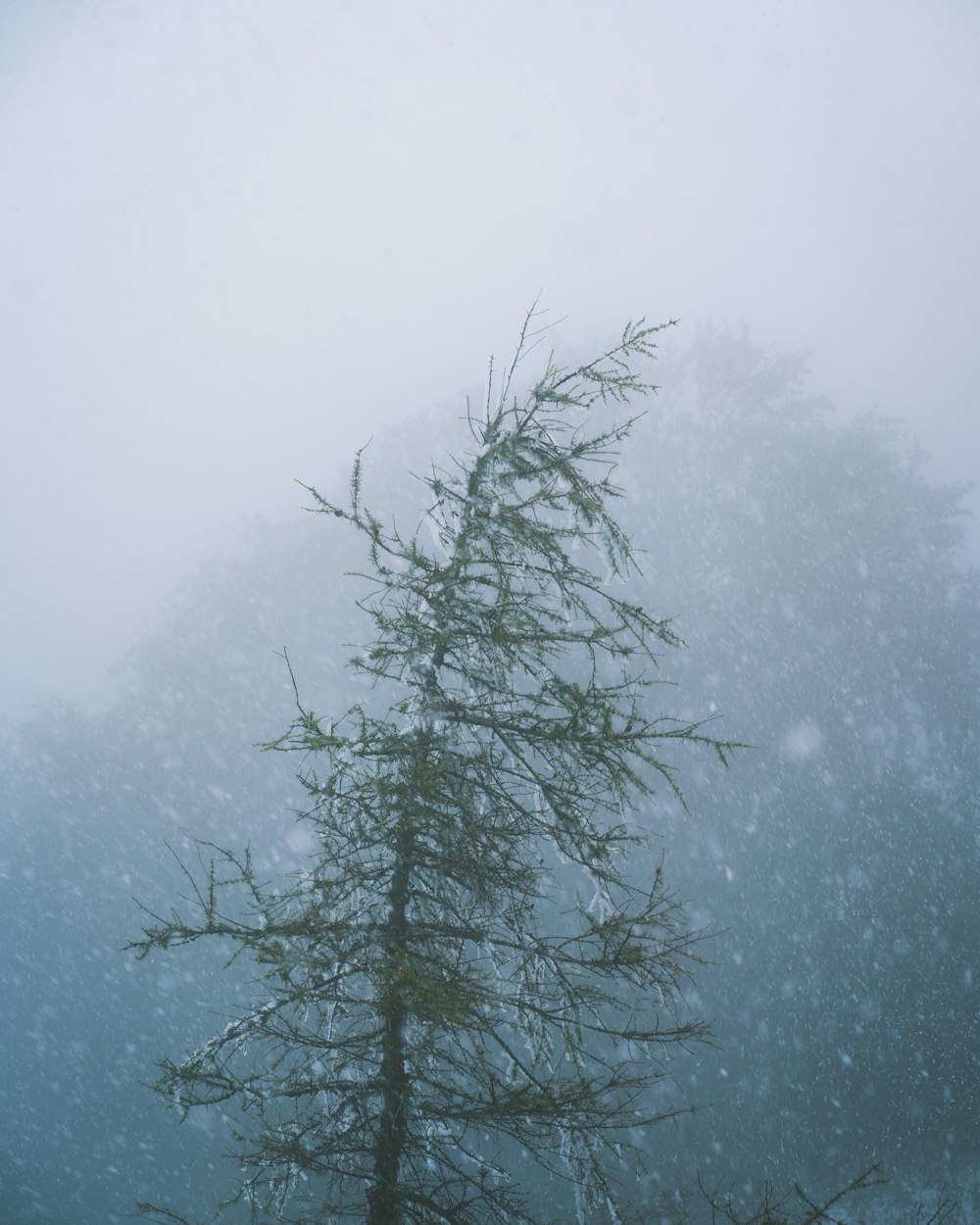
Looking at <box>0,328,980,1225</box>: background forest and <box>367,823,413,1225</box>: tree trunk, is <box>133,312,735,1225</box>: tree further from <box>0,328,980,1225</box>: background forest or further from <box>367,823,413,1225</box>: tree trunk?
<box>0,328,980,1225</box>: background forest

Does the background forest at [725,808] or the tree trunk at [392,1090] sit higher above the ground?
the background forest at [725,808]

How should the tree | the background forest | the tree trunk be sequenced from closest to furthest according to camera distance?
the tree
the tree trunk
the background forest

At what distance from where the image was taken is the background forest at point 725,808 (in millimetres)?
15828

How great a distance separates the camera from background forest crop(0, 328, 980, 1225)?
1583 centimetres

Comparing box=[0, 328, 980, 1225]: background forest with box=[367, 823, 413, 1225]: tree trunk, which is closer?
box=[367, 823, 413, 1225]: tree trunk

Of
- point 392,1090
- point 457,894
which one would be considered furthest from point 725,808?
point 392,1090

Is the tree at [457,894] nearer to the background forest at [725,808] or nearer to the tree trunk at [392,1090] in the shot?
the tree trunk at [392,1090]

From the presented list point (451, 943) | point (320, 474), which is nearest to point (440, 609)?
point (451, 943)

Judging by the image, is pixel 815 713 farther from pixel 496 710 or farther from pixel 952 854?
pixel 496 710

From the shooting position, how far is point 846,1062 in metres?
16.3

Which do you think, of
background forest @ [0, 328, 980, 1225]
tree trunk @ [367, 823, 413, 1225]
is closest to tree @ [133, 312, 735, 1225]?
tree trunk @ [367, 823, 413, 1225]

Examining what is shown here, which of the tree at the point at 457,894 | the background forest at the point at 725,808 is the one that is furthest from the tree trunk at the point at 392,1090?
the background forest at the point at 725,808

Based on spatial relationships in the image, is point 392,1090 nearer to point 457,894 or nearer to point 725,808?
point 457,894

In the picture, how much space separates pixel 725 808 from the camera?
18.9 meters
